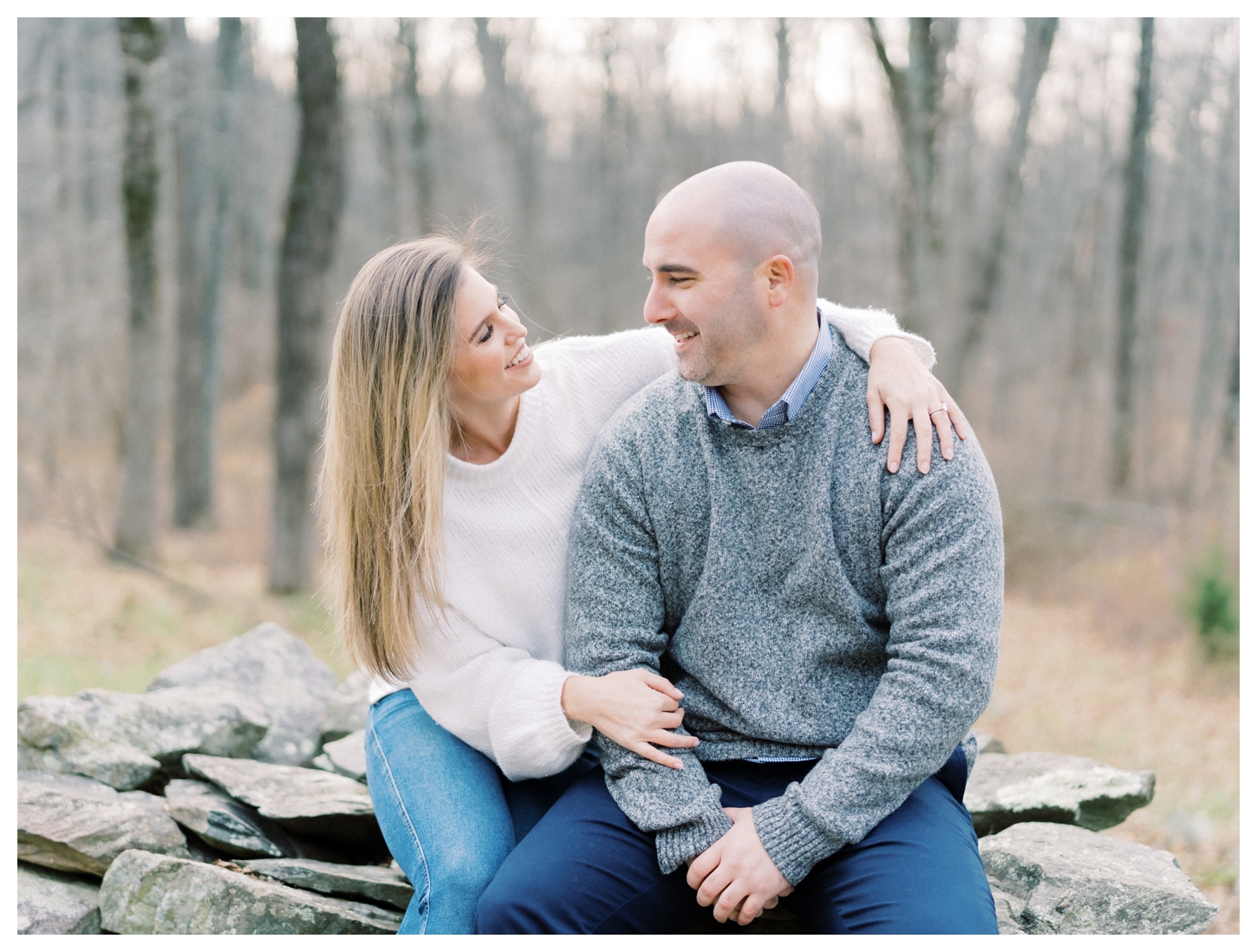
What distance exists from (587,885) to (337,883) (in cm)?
98

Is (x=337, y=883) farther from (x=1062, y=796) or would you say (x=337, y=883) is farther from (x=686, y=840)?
(x=1062, y=796)

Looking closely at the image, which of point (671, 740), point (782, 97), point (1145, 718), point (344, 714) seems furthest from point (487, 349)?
point (782, 97)

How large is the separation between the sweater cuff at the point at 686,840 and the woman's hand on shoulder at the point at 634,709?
0.12 m

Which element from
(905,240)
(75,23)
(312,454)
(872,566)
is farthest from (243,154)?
(872,566)

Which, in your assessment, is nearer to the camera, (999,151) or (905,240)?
(905,240)

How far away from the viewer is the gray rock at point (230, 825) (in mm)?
2824

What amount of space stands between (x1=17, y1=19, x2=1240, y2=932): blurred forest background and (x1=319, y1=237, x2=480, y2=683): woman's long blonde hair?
73 centimetres

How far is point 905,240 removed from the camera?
7.89 meters

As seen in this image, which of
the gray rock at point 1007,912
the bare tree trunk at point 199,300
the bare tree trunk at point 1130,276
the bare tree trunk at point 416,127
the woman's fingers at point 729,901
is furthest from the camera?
the bare tree trunk at point 416,127

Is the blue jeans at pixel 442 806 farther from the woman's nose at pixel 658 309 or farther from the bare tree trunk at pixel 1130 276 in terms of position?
the bare tree trunk at pixel 1130 276

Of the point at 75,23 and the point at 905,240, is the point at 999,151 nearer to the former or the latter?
the point at 905,240

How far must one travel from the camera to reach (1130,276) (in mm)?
12125

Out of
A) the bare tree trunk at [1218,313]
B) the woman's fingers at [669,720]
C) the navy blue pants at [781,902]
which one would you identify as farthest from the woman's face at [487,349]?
the bare tree trunk at [1218,313]

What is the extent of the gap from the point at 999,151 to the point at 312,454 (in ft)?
39.1
